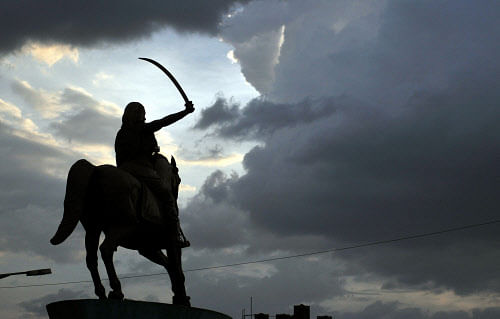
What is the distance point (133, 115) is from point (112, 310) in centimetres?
420

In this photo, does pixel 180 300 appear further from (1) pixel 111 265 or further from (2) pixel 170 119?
(2) pixel 170 119

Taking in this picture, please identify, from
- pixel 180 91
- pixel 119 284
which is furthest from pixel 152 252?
pixel 180 91

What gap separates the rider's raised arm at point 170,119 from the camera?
696 inches

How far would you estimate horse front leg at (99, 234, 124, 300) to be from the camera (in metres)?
16.2

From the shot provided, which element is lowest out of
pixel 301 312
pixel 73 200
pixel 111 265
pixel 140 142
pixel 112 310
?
pixel 112 310

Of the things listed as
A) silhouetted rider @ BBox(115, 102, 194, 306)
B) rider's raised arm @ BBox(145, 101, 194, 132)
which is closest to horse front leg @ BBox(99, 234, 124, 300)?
silhouetted rider @ BBox(115, 102, 194, 306)

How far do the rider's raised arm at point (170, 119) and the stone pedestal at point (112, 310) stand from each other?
364 cm

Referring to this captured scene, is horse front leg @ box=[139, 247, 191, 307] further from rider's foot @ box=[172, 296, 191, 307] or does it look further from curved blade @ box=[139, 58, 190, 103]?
curved blade @ box=[139, 58, 190, 103]

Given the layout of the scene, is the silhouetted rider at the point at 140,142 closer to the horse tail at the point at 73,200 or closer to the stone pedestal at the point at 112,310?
the horse tail at the point at 73,200

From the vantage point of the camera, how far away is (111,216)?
16.6 m

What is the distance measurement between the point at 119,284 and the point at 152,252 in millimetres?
1986

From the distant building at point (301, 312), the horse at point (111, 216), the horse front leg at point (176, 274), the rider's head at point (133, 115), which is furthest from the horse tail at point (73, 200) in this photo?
the distant building at point (301, 312)

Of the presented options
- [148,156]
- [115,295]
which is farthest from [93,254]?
[148,156]

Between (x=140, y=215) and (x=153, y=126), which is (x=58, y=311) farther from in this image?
(x=153, y=126)
